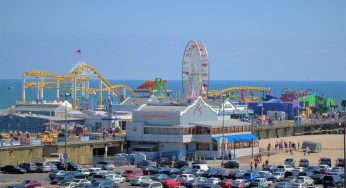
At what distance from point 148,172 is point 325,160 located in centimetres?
1484

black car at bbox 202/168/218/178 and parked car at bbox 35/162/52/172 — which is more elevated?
parked car at bbox 35/162/52/172

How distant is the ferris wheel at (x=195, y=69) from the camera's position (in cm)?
8456

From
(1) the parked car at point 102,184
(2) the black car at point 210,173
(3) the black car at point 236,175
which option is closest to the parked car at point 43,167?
(2) the black car at point 210,173

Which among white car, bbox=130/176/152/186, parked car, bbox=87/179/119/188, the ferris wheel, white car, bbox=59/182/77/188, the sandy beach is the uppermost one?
the ferris wheel

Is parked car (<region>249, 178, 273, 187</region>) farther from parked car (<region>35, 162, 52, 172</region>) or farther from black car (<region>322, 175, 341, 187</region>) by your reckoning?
parked car (<region>35, 162, 52, 172</region>)

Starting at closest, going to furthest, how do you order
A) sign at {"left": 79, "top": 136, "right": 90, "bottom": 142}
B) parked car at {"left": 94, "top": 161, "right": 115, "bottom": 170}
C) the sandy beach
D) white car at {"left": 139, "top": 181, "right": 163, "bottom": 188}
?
white car at {"left": 139, "top": 181, "right": 163, "bottom": 188}, parked car at {"left": 94, "top": 161, "right": 115, "bottom": 170}, sign at {"left": 79, "top": 136, "right": 90, "bottom": 142}, the sandy beach

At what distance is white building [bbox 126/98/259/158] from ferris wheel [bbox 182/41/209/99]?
1833 centimetres

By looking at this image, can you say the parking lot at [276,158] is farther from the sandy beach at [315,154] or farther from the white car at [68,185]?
the white car at [68,185]

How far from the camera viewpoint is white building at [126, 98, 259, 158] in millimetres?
63469

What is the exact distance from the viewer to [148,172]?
164ft

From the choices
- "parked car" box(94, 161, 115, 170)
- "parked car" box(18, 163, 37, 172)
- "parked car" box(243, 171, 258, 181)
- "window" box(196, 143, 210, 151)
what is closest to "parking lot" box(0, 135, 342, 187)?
"parked car" box(94, 161, 115, 170)

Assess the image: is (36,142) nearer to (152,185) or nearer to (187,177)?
(187,177)

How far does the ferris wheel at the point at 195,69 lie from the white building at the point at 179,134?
1833 centimetres

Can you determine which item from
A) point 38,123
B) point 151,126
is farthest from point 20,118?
point 151,126
